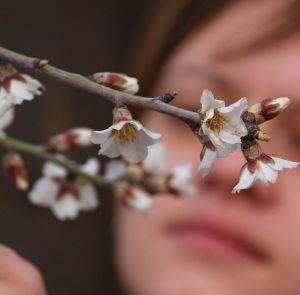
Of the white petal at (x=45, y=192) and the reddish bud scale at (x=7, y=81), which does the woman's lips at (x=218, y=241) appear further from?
the reddish bud scale at (x=7, y=81)

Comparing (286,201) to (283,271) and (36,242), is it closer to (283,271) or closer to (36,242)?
(283,271)

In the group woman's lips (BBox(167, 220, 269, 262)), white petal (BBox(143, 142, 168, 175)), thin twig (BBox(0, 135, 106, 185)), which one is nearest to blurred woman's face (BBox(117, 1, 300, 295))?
woman's lips (BBox(167, 220, 269, 262))

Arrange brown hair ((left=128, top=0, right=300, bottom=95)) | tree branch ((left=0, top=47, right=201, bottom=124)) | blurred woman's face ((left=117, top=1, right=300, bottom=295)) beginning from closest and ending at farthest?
tree branch ((left=0, top=47, right=201, bottom=124)) < blurred woman's face ((left=117, top=1, right=300, bottom=295)) < brown hair ((left=128, top=0, right=300, bottom=95))

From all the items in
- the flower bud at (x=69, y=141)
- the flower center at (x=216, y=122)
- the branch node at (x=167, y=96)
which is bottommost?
the flower bud at (x=69, y=141)

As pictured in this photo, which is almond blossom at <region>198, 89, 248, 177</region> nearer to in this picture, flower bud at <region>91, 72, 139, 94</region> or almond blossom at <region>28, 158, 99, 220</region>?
flower bud at <region>91, 72, 139, 94</region>

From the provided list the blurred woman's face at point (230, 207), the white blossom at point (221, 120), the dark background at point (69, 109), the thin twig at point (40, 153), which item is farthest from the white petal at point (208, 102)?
the dark background at point (69, 109)

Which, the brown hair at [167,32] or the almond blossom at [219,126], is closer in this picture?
the almond blossom at [219,126]

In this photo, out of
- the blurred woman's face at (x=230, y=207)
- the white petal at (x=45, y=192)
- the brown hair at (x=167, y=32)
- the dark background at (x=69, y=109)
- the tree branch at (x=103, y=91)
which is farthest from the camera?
the dark background at (x=69, y=109)

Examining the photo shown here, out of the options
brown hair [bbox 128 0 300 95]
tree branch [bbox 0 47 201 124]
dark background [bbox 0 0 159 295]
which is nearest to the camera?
tree branch [bbox 0 47 201 124]

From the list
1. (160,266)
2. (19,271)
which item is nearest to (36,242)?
(160,266)
